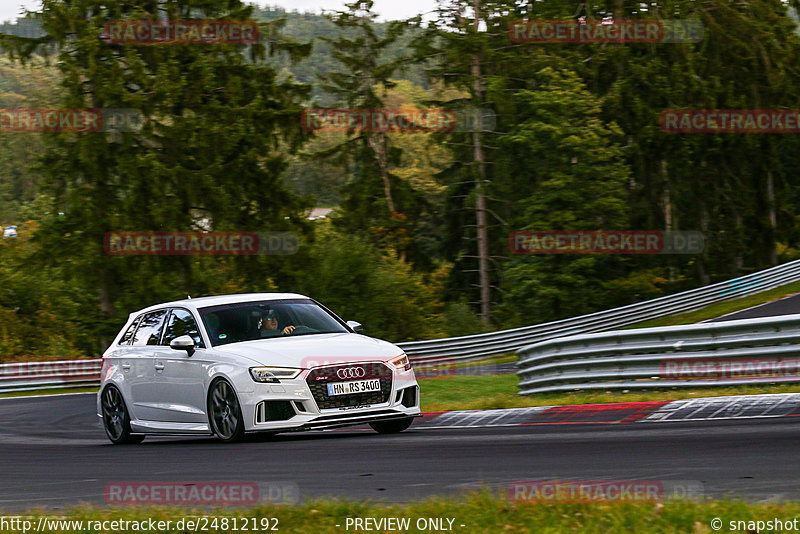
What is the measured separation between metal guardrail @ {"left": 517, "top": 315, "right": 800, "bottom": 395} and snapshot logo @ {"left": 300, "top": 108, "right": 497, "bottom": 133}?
3010cm

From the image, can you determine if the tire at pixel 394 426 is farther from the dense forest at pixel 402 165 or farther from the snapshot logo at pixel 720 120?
the snapshot logo at pixel 720 120

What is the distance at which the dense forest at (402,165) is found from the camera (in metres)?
40.7

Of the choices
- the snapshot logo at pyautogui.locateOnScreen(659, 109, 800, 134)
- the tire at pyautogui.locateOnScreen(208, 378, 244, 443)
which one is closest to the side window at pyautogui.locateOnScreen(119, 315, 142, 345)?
the tire at pyautogui.locateOnScreen(208, 378, 244, 443)

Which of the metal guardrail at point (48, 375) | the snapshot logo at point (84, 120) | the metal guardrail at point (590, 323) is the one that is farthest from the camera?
the snapshot logo at point (84, 120)

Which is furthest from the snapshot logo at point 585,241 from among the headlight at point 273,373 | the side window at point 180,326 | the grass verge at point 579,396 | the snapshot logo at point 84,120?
the headlight at point 273,373

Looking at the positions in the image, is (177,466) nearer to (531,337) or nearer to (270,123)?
(531,337)

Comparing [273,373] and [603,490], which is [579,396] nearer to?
[273,373]

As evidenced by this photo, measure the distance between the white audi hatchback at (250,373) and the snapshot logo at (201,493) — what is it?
8.63 feet

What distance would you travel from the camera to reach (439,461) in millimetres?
8594

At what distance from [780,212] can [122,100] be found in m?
30.3

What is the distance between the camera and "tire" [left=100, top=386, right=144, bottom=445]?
13.1 meters

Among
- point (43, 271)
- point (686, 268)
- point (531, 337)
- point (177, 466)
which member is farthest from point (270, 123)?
point (177, 466)

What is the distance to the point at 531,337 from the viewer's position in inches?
1492

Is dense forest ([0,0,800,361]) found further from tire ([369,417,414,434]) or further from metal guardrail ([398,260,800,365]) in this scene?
tire ([369,417,414,434])
